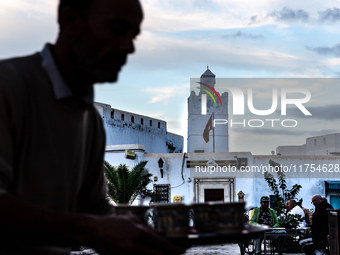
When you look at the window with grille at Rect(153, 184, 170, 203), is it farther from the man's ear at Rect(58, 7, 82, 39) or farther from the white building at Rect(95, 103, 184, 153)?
the man's ear at Rect(58, 7, 82, 39)

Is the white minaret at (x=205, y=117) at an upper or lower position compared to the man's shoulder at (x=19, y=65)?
upper

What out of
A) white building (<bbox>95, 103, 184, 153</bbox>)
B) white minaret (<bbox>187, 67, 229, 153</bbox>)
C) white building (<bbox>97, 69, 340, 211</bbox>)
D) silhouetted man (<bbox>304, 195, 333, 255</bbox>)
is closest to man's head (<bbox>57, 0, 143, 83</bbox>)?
silhouetted man (<bbox>304, 195, 333, 255</bbox>)

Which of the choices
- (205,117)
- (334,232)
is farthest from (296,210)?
(205,117)

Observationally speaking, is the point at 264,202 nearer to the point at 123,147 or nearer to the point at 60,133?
the point at 60,133

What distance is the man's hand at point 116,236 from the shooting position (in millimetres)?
874

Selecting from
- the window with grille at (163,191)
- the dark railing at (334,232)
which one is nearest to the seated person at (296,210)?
the dark railing at (334,232)

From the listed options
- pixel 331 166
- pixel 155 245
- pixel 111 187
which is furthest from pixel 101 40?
A: pixel 331 166

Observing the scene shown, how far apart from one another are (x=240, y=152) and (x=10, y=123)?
957 inches

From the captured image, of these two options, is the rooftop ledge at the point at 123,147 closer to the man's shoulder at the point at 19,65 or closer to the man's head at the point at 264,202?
the man's head at the point at 264,202

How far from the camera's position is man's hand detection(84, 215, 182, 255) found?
0.87 meters

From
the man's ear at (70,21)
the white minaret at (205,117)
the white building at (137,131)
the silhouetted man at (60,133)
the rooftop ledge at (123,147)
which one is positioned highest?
the white minaret at (205,117)

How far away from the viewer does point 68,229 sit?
2.87 ft

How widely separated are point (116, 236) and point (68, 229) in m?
0.09

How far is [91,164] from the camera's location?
1292mm
